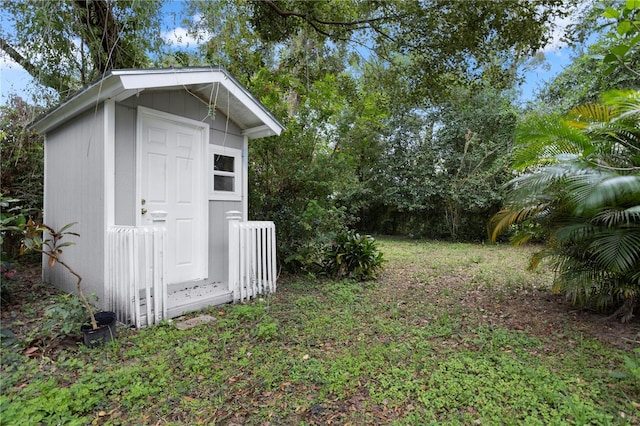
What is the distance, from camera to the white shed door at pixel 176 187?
3.78m

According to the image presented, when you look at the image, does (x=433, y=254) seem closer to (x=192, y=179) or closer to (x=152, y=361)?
(x=192, y=179)

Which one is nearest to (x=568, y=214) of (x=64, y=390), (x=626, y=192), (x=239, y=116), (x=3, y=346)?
(x=626, y=192)

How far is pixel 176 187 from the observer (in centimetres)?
406

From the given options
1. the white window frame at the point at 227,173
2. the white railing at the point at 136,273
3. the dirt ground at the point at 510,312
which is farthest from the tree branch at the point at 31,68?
the dirt ground at the point at 510,312

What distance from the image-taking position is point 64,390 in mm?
2051

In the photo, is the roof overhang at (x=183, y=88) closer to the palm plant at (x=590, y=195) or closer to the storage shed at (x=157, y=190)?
the storage shed at (x=157, y=190)

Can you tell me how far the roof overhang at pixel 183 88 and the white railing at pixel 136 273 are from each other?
143 cm

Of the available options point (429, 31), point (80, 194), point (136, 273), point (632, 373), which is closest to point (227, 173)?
point (80, 194)

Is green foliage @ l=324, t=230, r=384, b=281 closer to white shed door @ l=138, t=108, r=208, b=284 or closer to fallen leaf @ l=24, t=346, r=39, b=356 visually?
white shed door @ l=138, t=108, r=208, b=284

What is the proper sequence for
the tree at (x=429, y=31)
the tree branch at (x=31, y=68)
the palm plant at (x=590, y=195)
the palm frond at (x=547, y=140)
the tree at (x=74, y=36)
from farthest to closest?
the tree at (x=429, y=31) → the tree branch at (x=31, y=68) → the tree at (x=74, y=36) → the palm frond at (x=547, y=140) → the palm plant at (x=590, y=195)

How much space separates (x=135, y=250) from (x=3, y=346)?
47.3 inches

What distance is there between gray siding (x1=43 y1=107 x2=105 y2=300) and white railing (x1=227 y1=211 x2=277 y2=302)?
1405mm

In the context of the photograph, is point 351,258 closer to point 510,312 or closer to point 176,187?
point 510,312

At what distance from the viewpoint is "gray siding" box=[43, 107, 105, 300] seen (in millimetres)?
3469
